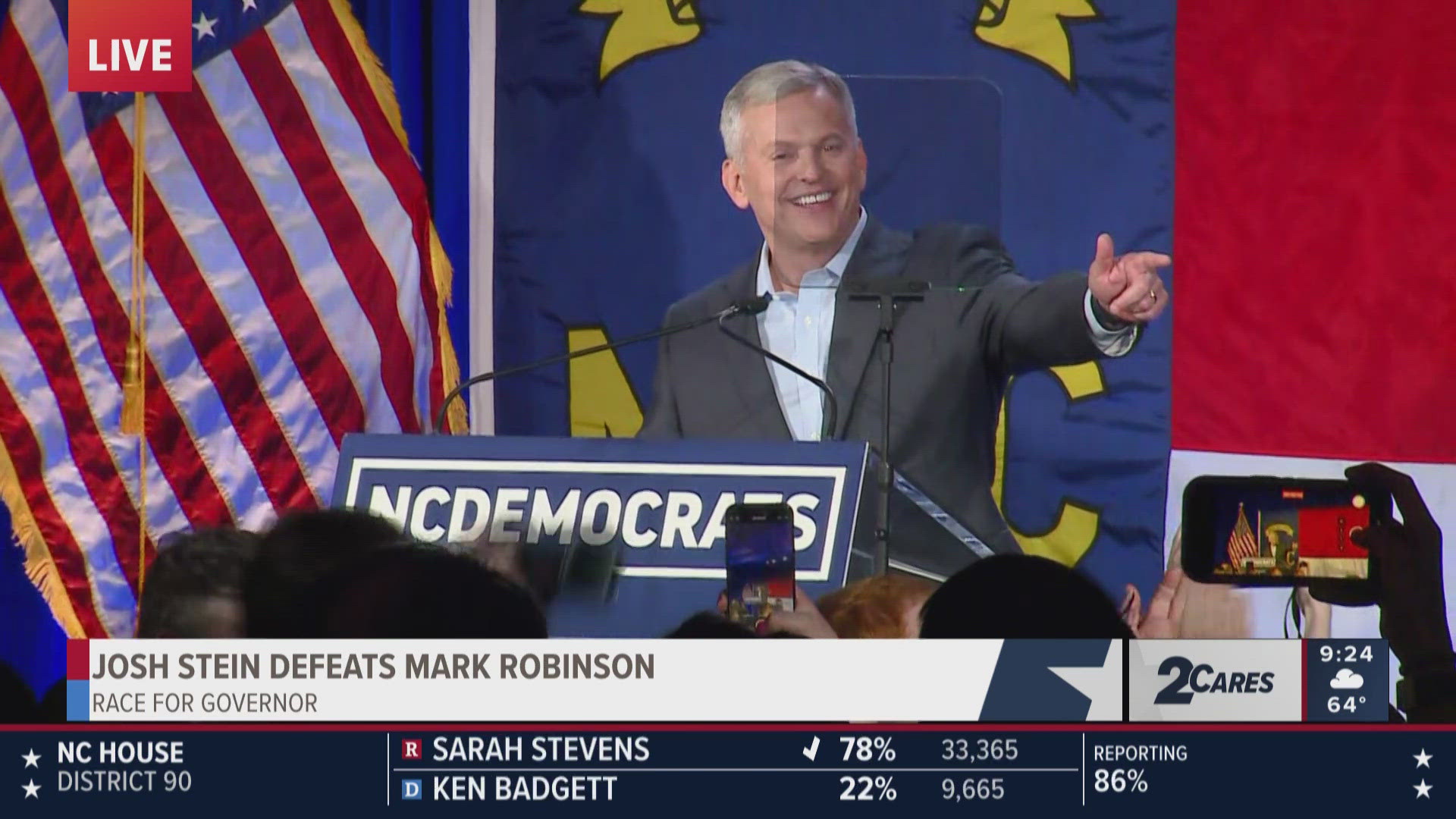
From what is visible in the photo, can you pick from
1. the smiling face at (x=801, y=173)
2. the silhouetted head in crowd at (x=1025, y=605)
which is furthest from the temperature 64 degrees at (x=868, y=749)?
the smiling face at (x=801, y=173)

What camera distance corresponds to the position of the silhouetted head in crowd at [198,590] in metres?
1.26

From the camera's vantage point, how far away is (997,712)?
1.19 meters

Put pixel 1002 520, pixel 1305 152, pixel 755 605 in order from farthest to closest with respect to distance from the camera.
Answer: pixel 1305 152 < pixel 1002 520 < pixel 755 605

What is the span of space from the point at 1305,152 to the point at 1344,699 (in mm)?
3293

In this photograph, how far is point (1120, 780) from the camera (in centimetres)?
112

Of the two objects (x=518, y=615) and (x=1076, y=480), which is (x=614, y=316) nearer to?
(x=1076, y=480)

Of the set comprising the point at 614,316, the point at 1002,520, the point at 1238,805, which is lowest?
the point at 1238,805

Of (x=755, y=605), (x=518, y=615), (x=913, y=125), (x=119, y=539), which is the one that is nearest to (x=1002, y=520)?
(x=913, y=125)

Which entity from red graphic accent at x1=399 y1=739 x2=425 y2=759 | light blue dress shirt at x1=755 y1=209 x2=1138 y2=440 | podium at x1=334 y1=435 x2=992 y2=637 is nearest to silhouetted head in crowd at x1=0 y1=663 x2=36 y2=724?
red graphic accent at x1=399 y1=739 x2=425 y2=759

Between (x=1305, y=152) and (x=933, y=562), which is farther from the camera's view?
(x=1305, y=152)

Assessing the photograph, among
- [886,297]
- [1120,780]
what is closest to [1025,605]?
[1120,780]

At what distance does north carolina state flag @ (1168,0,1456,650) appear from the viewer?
13.8ft

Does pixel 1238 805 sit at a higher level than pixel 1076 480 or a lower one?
lower

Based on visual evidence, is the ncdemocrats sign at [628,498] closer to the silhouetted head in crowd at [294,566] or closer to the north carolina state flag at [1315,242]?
the silhouetted head in crowd at [294,566]
